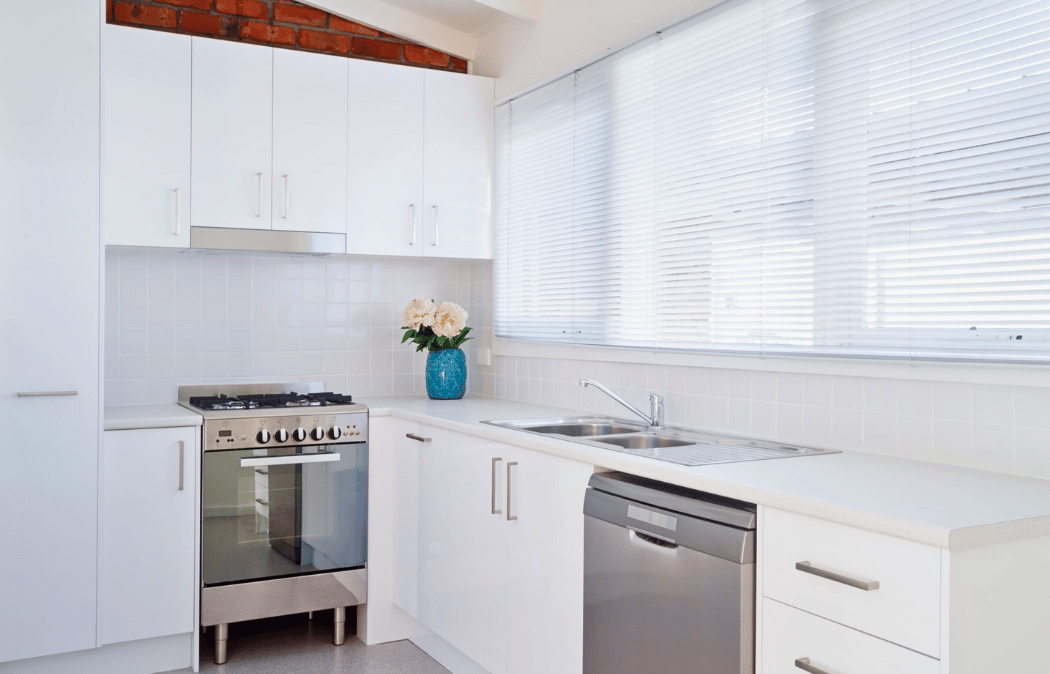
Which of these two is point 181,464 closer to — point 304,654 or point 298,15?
point 304,654

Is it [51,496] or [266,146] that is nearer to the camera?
[51,496]

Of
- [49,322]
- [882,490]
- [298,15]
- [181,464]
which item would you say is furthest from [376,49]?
[882,490]

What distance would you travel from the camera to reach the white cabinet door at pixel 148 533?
2957 millimetres

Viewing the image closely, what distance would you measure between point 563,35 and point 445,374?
1.52 m

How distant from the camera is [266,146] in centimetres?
344

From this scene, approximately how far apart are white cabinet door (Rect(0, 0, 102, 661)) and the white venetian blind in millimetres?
1728

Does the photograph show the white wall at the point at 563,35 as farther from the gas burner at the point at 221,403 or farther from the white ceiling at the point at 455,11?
the gas burner at the point at 221,403

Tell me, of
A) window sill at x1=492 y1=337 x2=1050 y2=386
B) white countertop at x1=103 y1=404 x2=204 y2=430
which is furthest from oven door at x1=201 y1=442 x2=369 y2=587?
window sill at x1=492 y1=337 x2=1050 y2=386

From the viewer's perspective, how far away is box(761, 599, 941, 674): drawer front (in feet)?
4.76

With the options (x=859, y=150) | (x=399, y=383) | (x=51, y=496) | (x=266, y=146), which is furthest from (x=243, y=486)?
(x=859, y=150)

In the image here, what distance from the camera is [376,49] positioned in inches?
154

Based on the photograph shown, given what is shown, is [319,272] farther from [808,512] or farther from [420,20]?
[808,512]

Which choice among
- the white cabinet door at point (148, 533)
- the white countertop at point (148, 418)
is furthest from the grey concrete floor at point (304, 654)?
the white countertop at point (148, 418)

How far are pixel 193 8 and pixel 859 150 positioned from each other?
2.75 metres
